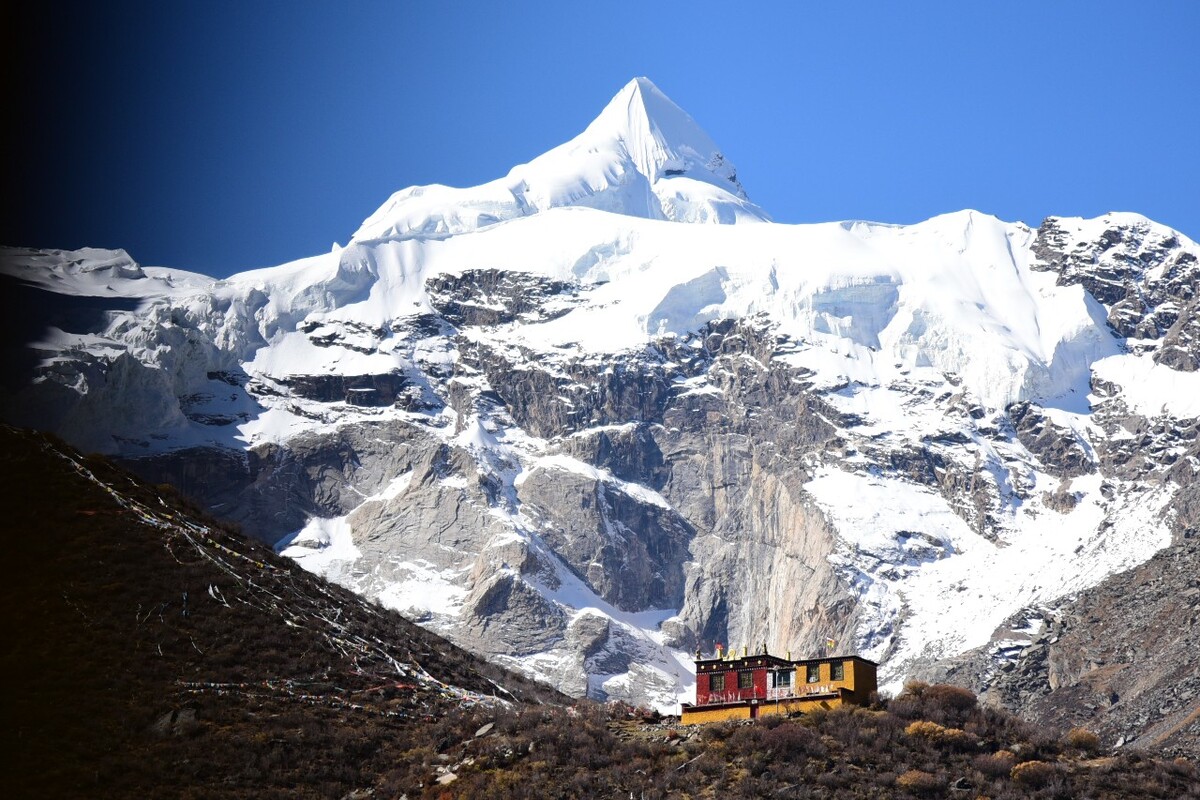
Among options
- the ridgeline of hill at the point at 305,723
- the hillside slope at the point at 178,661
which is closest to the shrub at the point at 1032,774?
the ridgeline of hill at the point at 305,723

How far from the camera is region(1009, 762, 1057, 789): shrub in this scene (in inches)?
2473

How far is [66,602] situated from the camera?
6894 cm

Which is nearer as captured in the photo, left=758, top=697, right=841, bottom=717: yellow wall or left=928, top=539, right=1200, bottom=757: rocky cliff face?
left=758, top=697, right=841, bottom=717: yellow wall

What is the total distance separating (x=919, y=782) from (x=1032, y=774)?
4.60 metres

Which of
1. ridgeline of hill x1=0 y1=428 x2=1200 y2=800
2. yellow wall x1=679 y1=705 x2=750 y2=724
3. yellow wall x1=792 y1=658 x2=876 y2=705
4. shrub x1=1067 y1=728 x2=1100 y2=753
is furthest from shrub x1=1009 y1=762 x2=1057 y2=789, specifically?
yellow wall x1=679 y1=705 x2=750 y2=724

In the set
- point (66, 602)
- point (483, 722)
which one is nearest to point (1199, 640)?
point (483, 722)

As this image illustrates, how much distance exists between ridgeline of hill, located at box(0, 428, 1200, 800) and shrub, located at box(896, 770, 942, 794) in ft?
0.23

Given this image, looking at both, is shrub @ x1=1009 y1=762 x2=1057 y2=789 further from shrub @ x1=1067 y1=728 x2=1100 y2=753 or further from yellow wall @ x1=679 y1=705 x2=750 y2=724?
yellow wall @ x1=679 y1=705 x2=750 y2=724

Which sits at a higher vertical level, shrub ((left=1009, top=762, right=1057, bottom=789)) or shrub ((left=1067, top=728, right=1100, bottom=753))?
shrub ((left=1067, top=728, right=1100, bottom=753))

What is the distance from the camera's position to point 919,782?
6131 cm

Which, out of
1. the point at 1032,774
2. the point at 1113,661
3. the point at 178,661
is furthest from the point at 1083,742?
the point at 1113,661

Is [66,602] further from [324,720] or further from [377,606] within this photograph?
[377,606]

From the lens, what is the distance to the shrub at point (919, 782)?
61.1 meters

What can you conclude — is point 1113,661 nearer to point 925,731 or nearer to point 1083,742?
point 1083,742
